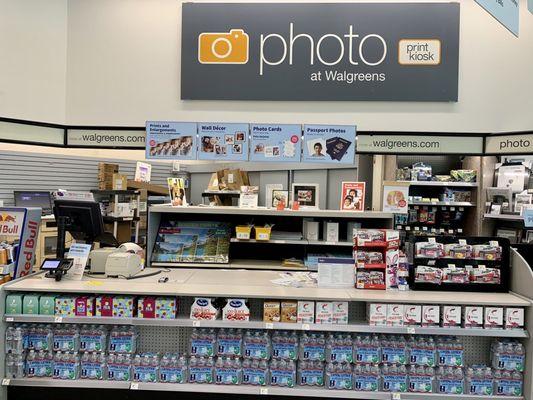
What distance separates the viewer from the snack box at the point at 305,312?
10.8 feet

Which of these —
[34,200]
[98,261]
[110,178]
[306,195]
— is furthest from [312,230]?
[34,200]

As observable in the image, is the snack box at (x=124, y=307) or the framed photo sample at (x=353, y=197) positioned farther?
the framed photo sample at (x=353, y=197)

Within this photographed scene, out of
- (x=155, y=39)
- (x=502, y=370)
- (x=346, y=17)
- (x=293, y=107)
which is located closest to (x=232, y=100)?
(x=293, y=107)

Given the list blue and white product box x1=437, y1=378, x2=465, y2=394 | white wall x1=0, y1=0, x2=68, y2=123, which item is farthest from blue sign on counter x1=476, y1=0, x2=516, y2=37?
white wall x1=0, y1=0, x2=68, y2=123

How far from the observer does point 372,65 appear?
4.36 metres

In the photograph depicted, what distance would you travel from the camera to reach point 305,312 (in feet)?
10.8

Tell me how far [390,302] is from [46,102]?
4043 millimetres

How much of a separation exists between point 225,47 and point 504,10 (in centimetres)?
265

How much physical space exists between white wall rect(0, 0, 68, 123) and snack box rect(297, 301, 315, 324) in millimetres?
3347

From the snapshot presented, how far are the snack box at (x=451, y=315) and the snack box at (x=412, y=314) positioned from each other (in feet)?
0.63

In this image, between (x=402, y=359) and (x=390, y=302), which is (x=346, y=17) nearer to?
(x=390, y=302)

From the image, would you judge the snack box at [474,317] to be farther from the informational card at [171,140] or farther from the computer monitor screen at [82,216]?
the computer monitor screen at [82,216]

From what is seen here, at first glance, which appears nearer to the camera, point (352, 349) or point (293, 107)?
point (352, 349)

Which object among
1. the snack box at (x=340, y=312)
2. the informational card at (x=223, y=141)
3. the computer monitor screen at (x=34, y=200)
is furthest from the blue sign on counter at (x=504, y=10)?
the computer monitor screen at (x=34, y=200)
